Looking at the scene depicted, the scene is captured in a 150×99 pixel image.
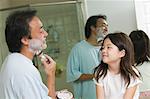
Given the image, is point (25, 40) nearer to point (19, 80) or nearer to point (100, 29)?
point (19, 80)

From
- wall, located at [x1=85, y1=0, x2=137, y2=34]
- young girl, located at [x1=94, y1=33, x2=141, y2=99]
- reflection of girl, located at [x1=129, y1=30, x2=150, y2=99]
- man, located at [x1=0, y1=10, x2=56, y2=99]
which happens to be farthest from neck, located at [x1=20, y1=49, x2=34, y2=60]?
wall, located at [x1=85, y1=0, x2=137, y2=34]

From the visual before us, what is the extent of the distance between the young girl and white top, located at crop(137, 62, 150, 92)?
19cm

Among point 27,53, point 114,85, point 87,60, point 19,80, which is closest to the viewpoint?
point 19,80

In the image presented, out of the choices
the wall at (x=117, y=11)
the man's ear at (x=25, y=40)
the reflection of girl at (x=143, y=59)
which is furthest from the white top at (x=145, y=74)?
the man's ear at (x=25, y=40)

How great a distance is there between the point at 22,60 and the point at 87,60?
2.41 feet

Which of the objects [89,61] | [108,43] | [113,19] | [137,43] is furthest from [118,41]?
[113,19]

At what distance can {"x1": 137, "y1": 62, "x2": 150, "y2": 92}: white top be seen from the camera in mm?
1475

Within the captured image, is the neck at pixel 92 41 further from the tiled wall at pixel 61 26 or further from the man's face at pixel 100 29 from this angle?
the tiled wall at pixel 61 26

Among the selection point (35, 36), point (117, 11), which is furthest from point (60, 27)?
point (35, 36)

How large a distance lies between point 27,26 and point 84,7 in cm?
112

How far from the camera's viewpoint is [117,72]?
50.1 inches

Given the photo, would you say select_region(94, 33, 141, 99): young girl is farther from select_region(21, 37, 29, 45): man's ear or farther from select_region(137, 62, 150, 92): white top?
select_region(21, 37, 29, 45): man's ear

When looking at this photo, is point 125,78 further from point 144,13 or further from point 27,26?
point 144,13

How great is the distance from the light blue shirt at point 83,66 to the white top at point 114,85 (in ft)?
1.17
